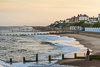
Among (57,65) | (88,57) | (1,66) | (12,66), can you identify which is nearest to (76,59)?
(88,57)

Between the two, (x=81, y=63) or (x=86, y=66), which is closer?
(x=86, y=66)

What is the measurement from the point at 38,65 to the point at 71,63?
411cm

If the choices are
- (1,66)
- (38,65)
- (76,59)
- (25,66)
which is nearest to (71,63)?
(76,59)

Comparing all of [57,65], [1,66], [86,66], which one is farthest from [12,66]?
[86,66]

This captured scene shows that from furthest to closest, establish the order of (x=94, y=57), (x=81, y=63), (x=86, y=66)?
1. (x=94, y=57)
2. (x=81, y=63)
3. (x=86, y=66)

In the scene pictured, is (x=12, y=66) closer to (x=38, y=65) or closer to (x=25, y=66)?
(x=25, y=66)

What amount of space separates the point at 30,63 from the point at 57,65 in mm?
3973

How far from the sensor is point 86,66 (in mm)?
19750

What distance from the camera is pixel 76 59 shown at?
2356cm

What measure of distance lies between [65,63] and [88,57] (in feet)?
10.4

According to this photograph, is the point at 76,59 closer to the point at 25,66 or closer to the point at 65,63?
the point at 65,63

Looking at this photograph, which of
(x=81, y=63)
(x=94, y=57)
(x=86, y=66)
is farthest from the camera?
(x=94, y=57)

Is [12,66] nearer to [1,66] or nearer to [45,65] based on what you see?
[1,66]

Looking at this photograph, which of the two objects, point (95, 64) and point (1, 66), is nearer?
point (95, 64)
